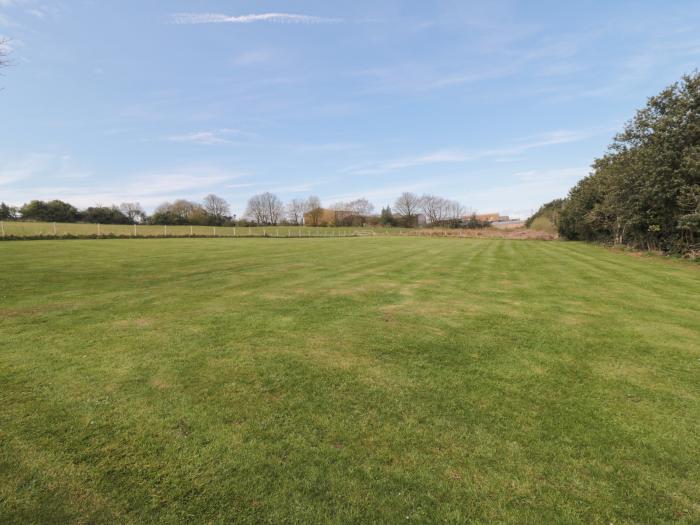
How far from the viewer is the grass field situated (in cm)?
236

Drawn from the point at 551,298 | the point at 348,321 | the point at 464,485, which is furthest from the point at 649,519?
the point at 551,298

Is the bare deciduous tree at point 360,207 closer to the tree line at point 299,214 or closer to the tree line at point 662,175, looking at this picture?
the tree line at point 299,214

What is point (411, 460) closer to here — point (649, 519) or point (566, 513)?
point (566, 513)

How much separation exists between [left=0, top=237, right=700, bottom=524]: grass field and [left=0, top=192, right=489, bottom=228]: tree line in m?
90.3

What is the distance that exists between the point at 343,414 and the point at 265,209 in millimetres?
115574

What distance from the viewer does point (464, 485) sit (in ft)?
8.27

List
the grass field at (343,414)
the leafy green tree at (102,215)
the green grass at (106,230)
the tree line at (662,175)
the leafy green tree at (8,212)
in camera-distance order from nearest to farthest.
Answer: the grass field at (343,414) < the tree line at (662,175) < the green grass at (106,230) < the leafy green tree at (8,212) < the leafy green tree at (102,215)

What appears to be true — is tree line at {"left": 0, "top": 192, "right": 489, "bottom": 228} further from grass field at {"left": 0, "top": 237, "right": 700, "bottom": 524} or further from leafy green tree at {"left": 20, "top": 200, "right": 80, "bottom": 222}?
grass field at {"left": 0, "top": 237, "right": 700, "bottom": 524}

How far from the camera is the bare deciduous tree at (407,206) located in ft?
351

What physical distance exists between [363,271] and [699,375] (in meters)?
9.85

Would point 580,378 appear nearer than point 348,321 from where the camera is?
Yes

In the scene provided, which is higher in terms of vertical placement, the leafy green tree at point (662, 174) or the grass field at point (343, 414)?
the leafy green tree at point (662, 174)

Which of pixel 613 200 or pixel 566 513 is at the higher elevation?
pixel 613 200

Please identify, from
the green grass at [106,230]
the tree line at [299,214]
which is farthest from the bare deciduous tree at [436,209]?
the green grass at [106,230]
